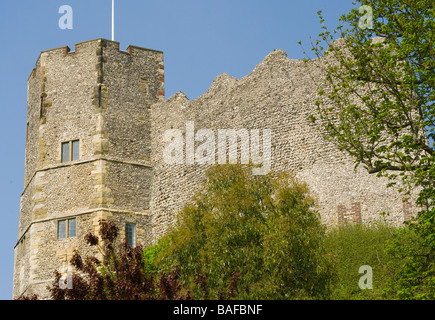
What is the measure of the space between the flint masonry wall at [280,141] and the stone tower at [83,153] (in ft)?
2.58

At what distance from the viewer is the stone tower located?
2808 centimetres

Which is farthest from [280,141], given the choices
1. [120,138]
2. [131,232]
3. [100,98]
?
[100,98]

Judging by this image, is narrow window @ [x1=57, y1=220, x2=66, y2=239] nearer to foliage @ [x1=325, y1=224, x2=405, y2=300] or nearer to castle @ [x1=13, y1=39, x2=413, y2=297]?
castle @ [x1=13, y1=39, x2=413, y2=297]

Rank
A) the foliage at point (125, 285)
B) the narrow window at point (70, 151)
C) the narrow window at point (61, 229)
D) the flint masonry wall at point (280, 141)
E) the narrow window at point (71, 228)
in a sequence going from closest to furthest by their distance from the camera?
the foliage at point (125, 285)
the flint masonry wall at point (280, 141)
the narrow window at point (71, 228)
the narrow window at point (61, 229)
the narrow window at point (70, 151)

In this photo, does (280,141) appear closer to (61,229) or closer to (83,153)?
(83,153)

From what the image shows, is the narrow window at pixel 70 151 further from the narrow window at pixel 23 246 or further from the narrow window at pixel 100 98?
the narrow window at pixel 23 246

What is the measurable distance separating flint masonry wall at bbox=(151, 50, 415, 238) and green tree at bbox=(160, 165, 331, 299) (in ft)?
12.9

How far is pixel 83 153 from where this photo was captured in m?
29.1

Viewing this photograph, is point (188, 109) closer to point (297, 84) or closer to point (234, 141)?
point (234, 141)

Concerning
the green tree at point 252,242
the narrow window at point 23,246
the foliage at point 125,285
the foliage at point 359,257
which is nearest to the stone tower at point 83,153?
the narrow window at point 23,246

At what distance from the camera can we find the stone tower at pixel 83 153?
28.1 meters

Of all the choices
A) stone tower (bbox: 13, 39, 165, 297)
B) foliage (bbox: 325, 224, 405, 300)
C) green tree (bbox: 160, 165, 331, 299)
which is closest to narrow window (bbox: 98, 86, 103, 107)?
stone tower (bbox: 13, 39, 165, 297)
